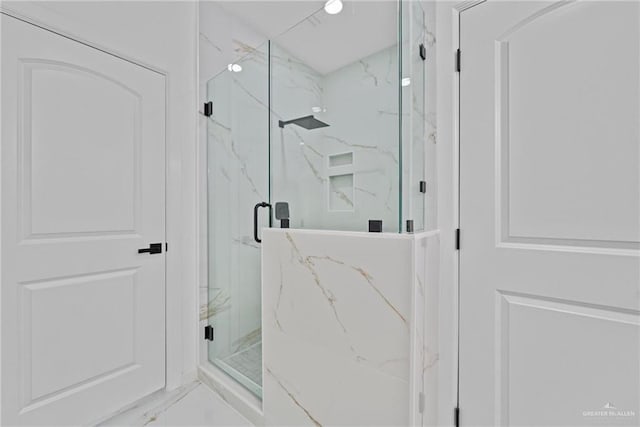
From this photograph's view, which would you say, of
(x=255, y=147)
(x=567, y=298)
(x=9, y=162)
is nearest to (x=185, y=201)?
(x=255, y=147)

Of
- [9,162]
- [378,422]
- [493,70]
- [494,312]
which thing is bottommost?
[378,422]

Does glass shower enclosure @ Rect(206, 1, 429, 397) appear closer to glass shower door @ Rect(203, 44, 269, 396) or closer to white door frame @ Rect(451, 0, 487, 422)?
glass shower door @ Rect(203, 44, 269, 396)

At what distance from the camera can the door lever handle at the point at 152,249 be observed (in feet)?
5.77

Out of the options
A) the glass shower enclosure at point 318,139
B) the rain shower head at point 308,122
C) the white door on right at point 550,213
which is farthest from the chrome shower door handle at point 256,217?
the white door on right at point 550,213

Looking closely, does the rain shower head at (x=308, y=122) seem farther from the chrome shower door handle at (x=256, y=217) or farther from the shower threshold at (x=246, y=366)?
the shower threshold at (x=246, y=366)

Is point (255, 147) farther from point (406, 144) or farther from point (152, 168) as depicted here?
point (406, 144)

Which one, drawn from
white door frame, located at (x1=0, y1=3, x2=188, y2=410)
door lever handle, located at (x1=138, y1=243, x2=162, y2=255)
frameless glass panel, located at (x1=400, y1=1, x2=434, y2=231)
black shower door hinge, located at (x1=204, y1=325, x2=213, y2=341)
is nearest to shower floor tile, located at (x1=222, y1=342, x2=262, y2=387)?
black shower door hinge, located at (x1=204, y1=325, x2=213, y2=341)

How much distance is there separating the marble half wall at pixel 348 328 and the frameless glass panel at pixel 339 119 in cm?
13

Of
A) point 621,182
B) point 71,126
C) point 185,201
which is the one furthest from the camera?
point 185,201

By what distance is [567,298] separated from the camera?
1026 mm

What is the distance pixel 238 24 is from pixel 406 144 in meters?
1.82

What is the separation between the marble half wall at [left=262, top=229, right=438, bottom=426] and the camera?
100cm

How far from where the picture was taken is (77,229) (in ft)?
4.91

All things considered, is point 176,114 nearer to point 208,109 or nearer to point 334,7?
point 208,109
